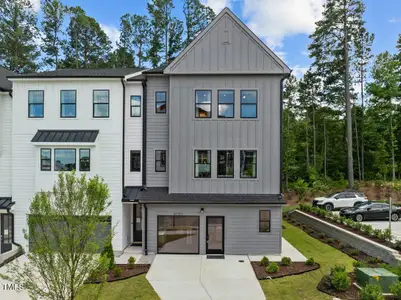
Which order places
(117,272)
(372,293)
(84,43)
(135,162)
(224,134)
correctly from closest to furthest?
1. (372,293)
2. (117,272)
3. (224,134)
4. (135,162)
5. (84,43)

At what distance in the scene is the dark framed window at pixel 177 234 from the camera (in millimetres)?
12227

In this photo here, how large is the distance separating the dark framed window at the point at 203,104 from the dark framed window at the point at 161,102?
174cm

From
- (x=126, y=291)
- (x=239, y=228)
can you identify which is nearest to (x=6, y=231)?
(x=126, y=291)

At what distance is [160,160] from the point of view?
42.3 feet

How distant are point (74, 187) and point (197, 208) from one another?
7.02 meters

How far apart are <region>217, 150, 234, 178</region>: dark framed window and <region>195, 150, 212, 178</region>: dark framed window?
19.5 inches

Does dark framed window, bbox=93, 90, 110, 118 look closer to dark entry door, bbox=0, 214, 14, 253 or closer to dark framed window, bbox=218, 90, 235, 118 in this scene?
dark framed window, bbox=218, 90, 235, 118

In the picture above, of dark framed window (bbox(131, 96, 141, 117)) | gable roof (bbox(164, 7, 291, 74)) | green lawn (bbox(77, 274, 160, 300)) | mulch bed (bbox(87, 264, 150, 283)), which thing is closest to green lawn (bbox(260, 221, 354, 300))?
green lawn (bbox(77, 274, 160, 300))

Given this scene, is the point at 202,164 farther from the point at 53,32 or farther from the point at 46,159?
the point at 53,32

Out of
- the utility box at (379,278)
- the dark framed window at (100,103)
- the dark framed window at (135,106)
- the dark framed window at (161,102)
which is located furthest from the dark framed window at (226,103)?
the utility box at (379,278)

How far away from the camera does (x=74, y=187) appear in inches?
241

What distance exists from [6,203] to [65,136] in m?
4.36

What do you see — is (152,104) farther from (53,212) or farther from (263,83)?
(53,212)

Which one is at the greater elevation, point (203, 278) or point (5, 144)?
point (5, 144)
